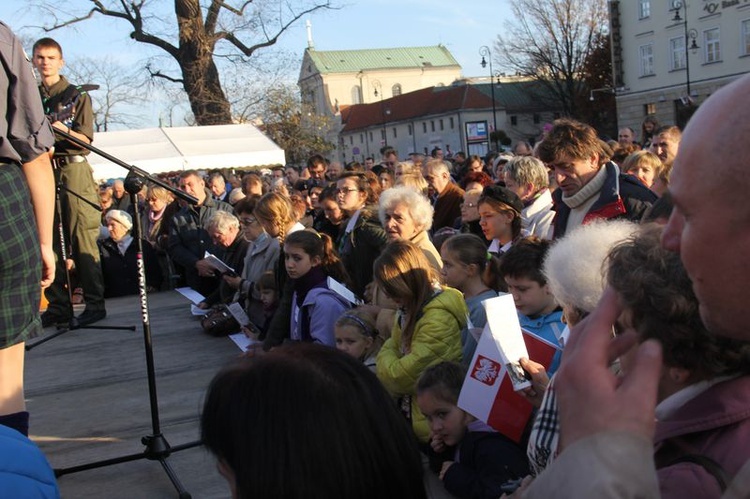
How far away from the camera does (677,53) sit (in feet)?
159

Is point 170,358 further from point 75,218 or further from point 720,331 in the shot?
point 720,331

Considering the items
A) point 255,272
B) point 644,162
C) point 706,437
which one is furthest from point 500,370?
point 644,162

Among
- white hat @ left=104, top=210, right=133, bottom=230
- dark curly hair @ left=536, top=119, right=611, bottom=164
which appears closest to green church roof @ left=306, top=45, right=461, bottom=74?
white hat @ left=104, top=210, right=133, bottom=230

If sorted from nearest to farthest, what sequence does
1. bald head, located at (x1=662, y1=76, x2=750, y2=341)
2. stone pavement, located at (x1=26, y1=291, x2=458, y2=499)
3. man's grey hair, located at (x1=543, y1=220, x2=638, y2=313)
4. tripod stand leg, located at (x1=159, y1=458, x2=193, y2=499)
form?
bald head, located at (x1=662, y1=76, x2=750, y2=341)
man's grey hair, located at (x1=543, y1=220, x2=638, y2=313)
tripod stand leg, located at (x1=159, y1=458, x2=193, y2=499)
stone pavement, located at (x1=26, y1=291, x2=458, y2=499)

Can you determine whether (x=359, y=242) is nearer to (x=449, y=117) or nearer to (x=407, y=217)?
(x=407, y=217)

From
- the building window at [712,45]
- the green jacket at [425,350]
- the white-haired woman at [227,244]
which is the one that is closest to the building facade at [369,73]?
the building window at [712,45]

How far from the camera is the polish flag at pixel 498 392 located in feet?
9.58

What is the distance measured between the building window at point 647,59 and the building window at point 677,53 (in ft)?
5.45

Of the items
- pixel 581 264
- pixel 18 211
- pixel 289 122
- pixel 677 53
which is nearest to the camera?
pixel 581 264

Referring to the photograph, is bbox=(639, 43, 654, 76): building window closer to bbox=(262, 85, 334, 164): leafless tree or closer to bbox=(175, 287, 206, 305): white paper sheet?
bbox=(262, 85, 334, 164): leafless tree

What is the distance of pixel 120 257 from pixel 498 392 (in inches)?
313

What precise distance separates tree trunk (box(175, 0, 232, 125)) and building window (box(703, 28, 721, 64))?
3335 cm

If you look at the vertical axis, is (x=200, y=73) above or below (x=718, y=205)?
above

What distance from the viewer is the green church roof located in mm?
122381
